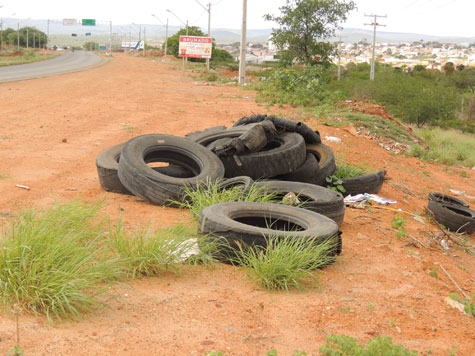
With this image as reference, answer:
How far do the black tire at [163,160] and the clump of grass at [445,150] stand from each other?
861cm

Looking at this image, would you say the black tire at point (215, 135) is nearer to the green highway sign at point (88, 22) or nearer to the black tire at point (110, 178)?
the black tire at point (110, 178)

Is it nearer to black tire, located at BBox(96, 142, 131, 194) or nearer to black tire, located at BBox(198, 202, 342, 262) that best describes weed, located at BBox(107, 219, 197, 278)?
black tire, located at BBox(198, 202, 342, 262)

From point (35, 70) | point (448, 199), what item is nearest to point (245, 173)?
point (448, 199)

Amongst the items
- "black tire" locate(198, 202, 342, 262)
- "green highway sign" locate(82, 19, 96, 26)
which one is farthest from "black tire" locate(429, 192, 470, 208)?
"green highway sign" locate(82, 19, 96, 26)

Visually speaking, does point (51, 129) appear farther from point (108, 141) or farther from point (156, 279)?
point (156, 279)

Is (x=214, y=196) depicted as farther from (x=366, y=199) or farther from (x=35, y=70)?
(x=35, y=70)

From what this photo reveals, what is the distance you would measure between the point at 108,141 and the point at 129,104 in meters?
7.71

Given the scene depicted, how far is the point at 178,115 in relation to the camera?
16641mm

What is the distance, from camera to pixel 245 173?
8.07m

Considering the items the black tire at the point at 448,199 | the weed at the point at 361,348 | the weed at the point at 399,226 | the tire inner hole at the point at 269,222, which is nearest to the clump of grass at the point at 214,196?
the tire inner hole at the point at 269,222

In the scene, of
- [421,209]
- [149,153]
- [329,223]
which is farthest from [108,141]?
[329,223]

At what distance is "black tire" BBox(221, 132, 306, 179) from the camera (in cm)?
801

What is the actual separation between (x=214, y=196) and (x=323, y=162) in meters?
2.88

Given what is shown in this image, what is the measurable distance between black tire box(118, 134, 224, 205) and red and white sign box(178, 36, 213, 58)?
1294 inches
